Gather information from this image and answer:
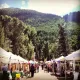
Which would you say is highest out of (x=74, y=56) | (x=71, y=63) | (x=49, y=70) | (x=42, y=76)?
(x=74, y=56)

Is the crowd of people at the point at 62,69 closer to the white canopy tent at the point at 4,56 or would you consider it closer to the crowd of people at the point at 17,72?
the crowd of people at the point at 17,72

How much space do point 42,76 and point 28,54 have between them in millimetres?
471

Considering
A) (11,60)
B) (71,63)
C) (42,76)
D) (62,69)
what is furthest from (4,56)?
(71,63)

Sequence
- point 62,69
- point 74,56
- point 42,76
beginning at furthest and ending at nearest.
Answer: point 62,69 < point 42,76 < point 74,56

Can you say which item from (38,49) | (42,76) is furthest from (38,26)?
(42,76)

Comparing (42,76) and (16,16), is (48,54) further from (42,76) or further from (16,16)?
(16,16)

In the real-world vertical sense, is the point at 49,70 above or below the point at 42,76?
above

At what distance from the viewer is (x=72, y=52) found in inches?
296

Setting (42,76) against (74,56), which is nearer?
(74,56)

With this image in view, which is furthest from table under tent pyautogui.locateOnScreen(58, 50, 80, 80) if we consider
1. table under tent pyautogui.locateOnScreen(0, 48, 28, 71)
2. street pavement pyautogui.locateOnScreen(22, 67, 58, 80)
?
table under tent pyautogui.locateOnScreen(0, 48, 28, 71)

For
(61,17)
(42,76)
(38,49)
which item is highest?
(61,17)

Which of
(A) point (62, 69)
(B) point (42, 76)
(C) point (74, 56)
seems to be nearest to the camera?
(C) point (74, 56)

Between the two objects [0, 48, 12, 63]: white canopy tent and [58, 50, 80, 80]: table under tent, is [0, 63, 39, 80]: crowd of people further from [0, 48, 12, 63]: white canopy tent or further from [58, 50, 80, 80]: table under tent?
[58, 50, 80, 80]: table under tent

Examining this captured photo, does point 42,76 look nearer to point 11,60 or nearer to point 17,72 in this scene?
point 17,72
